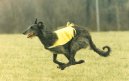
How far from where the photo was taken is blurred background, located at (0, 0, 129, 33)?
138ft

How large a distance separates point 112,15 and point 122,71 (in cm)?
3121

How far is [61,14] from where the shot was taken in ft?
138

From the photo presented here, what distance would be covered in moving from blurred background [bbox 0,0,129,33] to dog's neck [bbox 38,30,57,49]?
3109 centimetres

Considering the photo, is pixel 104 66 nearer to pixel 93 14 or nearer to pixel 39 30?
pixel 39 30

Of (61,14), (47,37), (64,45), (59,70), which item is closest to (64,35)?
(64,45)

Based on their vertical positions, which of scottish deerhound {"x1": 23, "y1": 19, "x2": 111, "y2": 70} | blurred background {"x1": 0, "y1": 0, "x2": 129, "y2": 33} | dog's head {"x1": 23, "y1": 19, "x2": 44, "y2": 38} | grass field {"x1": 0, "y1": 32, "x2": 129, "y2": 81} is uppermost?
dog's head {"x1": 23, "y1": 19, "x2": 44, "y2": 38}

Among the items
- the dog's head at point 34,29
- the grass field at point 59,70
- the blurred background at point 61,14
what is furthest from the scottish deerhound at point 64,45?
the blurred background at point 61,14

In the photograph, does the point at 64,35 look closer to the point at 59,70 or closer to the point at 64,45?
the point at 64,45

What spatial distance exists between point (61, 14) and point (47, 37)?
3194 cm

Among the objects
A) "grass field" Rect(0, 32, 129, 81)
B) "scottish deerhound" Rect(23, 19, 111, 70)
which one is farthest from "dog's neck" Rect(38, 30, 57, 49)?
"grass field" Rect(0, 32, 129, 81)

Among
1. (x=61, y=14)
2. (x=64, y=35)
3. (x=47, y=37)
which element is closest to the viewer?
(x=47, y=37)

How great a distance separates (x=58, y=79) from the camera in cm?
1223

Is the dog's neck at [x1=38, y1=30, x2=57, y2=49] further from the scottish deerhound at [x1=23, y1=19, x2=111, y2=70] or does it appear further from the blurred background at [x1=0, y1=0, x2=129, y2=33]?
the blurred background at [x1=0, y1=0, x2=129, y2=33]

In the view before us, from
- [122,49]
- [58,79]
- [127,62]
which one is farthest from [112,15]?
[58,79]
